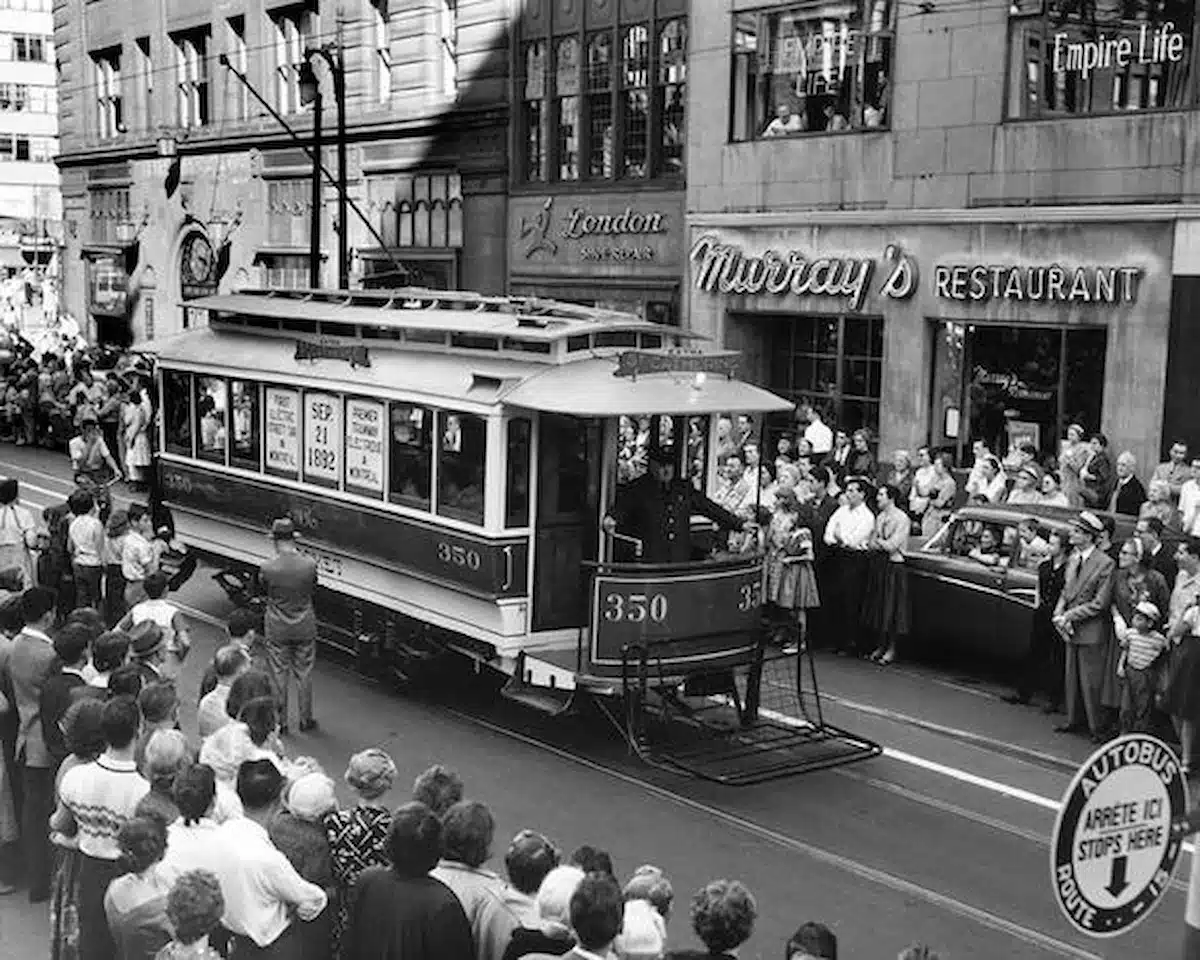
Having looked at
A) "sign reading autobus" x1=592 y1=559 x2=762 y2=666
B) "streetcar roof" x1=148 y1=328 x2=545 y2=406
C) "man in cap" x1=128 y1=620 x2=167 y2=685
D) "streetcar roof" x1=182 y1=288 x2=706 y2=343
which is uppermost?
"streetcar roof" x1=182 y1=288 x2=706 y2=343

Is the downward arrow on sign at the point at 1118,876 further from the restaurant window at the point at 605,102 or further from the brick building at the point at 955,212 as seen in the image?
the restaurant window at the point at 605,102

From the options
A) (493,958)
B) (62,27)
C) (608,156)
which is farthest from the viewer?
(62,27)

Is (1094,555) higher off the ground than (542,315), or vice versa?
(542,315)

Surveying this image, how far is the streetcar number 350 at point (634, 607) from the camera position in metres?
11.5

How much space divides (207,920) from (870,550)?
1070cm

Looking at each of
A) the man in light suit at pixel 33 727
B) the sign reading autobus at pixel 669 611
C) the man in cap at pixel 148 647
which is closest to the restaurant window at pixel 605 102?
the sign reading autobus at pixel 669 611

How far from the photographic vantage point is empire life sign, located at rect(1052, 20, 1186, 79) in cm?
2012

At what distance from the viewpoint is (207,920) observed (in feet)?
18.0

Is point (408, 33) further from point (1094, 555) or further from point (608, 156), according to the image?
point (1094, 555)

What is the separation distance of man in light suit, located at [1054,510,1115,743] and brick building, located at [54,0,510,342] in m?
16.5

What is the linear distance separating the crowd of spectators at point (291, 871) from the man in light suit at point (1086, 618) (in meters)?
6.96

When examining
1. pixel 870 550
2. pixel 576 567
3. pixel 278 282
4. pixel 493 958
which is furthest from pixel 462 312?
pixel 278 282

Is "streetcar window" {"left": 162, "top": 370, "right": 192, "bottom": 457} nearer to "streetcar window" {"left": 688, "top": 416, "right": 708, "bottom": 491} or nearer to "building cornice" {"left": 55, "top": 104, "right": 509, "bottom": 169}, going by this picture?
"streetcar window" {"left": 688, "top": 416, "right": 708, "bottom": 491}

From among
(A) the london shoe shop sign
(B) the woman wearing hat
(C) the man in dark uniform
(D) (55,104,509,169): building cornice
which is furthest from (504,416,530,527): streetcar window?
(D) (55,104,509,169): building cornice
